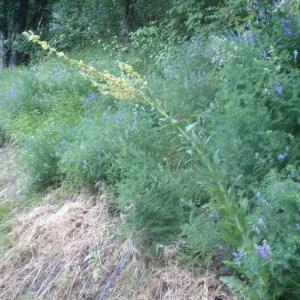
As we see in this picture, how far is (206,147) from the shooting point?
2.32 metres

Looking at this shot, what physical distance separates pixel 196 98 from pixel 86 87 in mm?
2355

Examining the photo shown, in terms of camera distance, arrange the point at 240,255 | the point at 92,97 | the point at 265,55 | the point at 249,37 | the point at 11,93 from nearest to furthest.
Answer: the point at 240,255 → the point at 265,55 → the point at 249,37 → the point at 92,97 → the point at 11,93

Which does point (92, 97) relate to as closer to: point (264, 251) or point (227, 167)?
point (227, 167)

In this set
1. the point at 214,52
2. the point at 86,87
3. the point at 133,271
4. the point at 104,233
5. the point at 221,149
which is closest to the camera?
the point at 221,149

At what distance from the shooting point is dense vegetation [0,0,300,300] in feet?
7.55

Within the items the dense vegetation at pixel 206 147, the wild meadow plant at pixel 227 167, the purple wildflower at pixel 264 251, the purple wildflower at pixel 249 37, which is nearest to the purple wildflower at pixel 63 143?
the dense vegetation at pixel 206 147

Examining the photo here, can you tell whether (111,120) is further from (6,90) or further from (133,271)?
(6,90)

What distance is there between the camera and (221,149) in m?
3.04

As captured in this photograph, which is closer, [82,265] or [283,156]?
[283,156]

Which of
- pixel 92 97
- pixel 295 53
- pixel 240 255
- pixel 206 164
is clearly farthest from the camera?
pixel 92 97

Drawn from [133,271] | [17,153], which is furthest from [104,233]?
[17,153]

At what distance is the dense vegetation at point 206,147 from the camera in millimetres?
2303

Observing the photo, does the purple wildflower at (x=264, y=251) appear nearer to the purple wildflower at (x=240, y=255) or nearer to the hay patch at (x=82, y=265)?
the purple wildflower at (x=240, y=255)

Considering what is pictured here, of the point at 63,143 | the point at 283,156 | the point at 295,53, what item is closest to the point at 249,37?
the point at 295,53
